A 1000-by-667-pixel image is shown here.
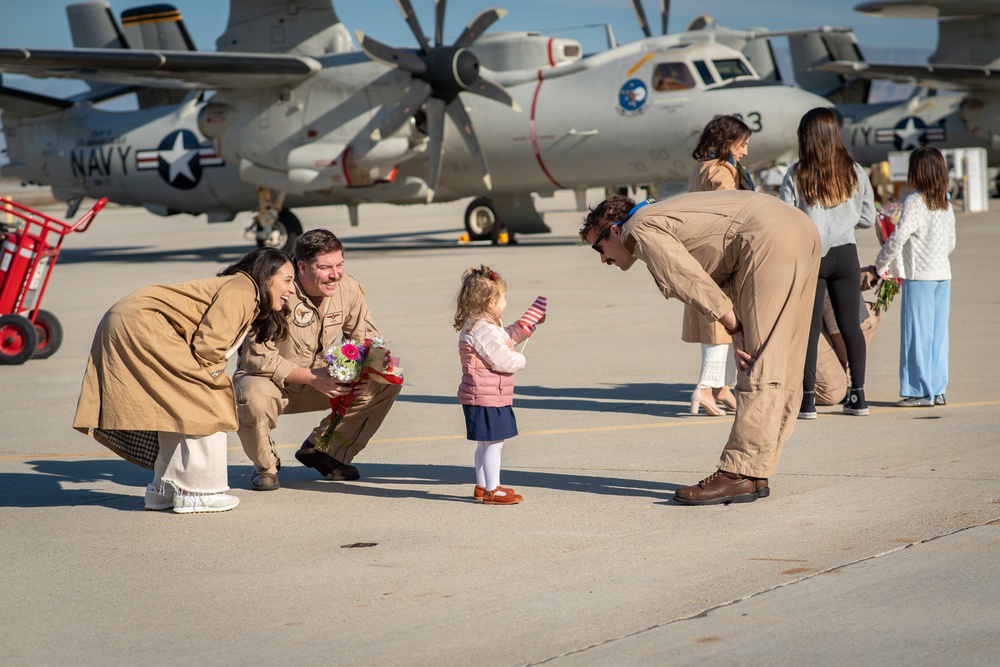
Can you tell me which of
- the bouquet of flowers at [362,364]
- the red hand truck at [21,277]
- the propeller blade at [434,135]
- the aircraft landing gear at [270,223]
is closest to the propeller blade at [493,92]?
the propeller blade at [434,135]

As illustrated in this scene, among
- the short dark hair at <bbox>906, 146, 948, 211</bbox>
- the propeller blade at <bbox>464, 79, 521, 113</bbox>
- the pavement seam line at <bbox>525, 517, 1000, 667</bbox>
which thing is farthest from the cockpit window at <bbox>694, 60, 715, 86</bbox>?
the pavement seam line at <bbox>525, 517, 1000, 667</bbox>

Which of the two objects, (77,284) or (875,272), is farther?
(77,284)

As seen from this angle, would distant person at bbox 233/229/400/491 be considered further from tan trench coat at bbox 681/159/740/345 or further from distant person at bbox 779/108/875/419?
distant person at bbox 779/108/875/419

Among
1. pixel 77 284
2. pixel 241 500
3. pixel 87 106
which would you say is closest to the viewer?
pixel 241 500

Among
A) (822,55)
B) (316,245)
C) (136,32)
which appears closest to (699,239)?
(316,245)

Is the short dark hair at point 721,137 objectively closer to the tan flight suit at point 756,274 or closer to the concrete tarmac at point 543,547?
the concrete tarmac at point 543,547

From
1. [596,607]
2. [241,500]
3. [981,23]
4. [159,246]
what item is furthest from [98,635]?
[981,23]

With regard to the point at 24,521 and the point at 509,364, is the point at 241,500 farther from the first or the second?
the point at 509,364

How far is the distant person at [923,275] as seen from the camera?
26.6 ft

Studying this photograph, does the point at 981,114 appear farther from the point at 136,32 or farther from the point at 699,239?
the point at 699,239

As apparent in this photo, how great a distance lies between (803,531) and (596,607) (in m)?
1.37

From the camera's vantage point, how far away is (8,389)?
10.4 m

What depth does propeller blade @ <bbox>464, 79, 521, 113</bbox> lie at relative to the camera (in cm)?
Result: 2278

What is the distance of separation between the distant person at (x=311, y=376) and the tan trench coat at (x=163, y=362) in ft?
1.29
